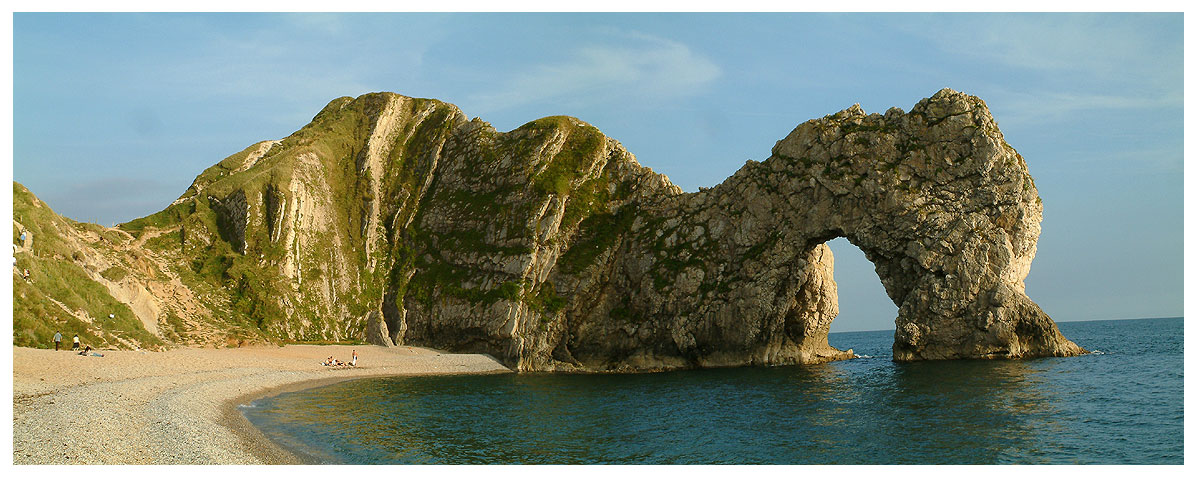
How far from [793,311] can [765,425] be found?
37.7m

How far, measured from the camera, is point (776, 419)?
3494 centimetres

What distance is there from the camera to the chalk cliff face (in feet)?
197

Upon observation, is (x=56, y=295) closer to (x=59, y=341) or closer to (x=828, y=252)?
(x=59, y=341)

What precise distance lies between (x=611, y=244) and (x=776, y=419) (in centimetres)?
4212

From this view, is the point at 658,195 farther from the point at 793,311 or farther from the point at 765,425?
the point at 765,425

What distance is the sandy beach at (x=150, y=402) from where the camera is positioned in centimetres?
2364

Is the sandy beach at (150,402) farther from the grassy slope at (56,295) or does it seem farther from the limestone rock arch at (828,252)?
the limestone rock arch at (828,252)

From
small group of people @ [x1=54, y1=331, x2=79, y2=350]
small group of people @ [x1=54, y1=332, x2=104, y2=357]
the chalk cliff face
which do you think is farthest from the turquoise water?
small group of people @ [x1=54, y1=331, x2=79, y2=350]

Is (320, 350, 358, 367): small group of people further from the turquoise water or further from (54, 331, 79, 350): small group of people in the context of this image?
(54, 331, 79, 350): small group of people

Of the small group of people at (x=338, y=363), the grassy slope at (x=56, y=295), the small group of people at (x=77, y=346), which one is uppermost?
the grassy slope at (x=56, y=295)

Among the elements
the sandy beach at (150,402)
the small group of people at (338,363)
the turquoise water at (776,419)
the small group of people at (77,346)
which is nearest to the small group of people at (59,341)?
the small group of people at (77,346)

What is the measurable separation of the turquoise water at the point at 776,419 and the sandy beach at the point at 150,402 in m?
2.56

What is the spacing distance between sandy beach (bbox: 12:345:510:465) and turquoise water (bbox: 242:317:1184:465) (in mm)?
2561
